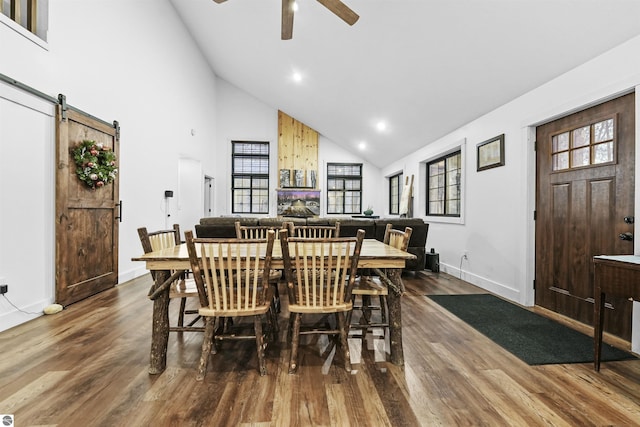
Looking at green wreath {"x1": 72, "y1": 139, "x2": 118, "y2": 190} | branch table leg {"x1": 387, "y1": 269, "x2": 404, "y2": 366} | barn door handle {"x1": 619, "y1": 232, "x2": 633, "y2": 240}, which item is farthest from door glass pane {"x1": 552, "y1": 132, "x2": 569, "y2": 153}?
green wreath {"x1": 72, "y1": 139, "x2": 118, "y2": 190}

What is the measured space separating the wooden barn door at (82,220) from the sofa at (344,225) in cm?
109

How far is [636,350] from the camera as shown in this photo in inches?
84.2

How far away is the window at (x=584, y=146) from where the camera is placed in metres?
2.47

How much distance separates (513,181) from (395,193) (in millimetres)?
4637

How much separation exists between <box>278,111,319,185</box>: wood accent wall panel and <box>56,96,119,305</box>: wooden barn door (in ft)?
16.9

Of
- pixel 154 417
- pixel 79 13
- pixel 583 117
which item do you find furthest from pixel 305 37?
pixel 154 417

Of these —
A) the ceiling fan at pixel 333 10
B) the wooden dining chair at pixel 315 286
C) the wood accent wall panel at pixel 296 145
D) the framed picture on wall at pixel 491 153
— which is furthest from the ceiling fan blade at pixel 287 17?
the wood accent wall panel at pixel 296 145

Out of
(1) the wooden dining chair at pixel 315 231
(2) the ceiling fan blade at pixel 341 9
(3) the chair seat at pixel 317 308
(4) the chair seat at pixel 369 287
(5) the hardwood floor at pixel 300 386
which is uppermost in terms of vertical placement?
(2) the ceiling fan blade at pixel 341 9

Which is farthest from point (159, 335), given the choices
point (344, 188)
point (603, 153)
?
point (344, 188)

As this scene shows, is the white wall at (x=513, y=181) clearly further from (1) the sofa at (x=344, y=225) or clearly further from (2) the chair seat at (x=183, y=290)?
(2) the chair seat at (x=183, y=290)

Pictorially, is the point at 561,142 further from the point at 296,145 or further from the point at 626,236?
the point at 296,145

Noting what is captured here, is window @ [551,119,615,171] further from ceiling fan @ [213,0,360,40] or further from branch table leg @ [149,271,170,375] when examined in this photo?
branch table leg @ [149,271,170,375]

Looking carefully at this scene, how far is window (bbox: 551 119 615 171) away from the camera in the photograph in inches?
97.4

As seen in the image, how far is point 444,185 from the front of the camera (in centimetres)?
534
